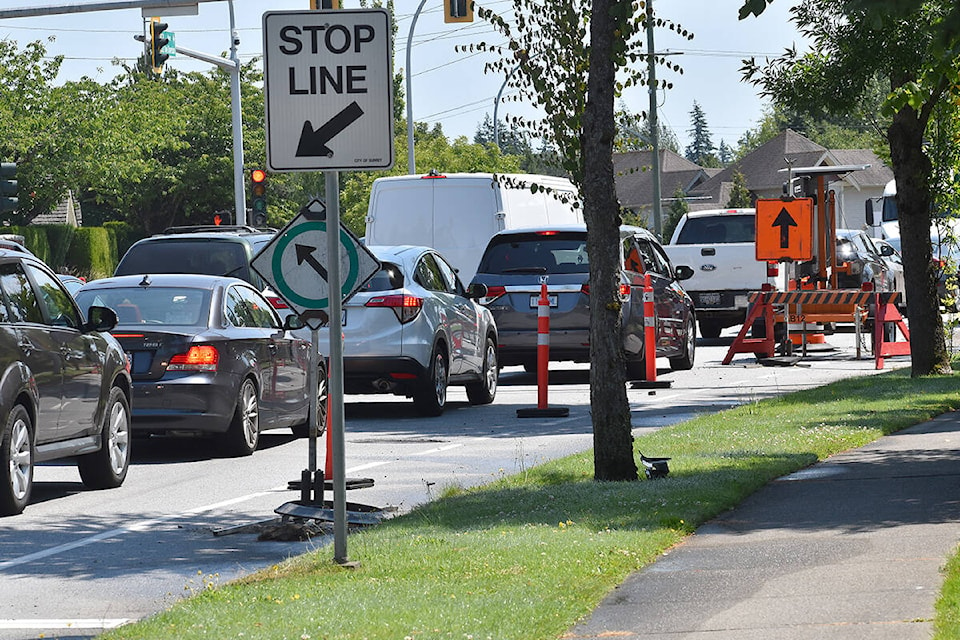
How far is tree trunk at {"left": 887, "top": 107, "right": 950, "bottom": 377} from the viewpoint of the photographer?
18984mm

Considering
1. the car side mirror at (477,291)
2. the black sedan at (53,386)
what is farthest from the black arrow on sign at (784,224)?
the black sedan at (53,386)

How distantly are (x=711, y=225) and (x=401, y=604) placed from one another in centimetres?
2535

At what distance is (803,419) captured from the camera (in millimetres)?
14992

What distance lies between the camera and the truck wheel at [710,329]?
3278 centimetres

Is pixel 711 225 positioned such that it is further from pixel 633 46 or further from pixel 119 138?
pixel 119 138

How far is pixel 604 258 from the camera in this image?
11258 millimetres

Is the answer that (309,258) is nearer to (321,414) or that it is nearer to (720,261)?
(321,414)

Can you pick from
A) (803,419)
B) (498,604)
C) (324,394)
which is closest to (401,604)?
Answer: (498,604)

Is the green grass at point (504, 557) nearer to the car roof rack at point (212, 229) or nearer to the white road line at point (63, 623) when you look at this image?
the white road line at point (63, 623)

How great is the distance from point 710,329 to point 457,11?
11572mm

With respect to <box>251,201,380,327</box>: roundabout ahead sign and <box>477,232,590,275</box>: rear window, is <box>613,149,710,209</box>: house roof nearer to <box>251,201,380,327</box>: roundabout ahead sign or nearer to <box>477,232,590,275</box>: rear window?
<box>477,232,590,275</box>: rear window

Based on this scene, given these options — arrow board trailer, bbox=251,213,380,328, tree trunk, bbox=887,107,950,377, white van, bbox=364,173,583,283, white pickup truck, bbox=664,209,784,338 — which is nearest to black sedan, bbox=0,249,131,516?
arrow board trailer, bbox=251,213,380,328

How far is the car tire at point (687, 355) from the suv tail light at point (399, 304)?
750 centimetres

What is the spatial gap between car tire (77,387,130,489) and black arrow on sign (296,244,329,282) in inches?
160
